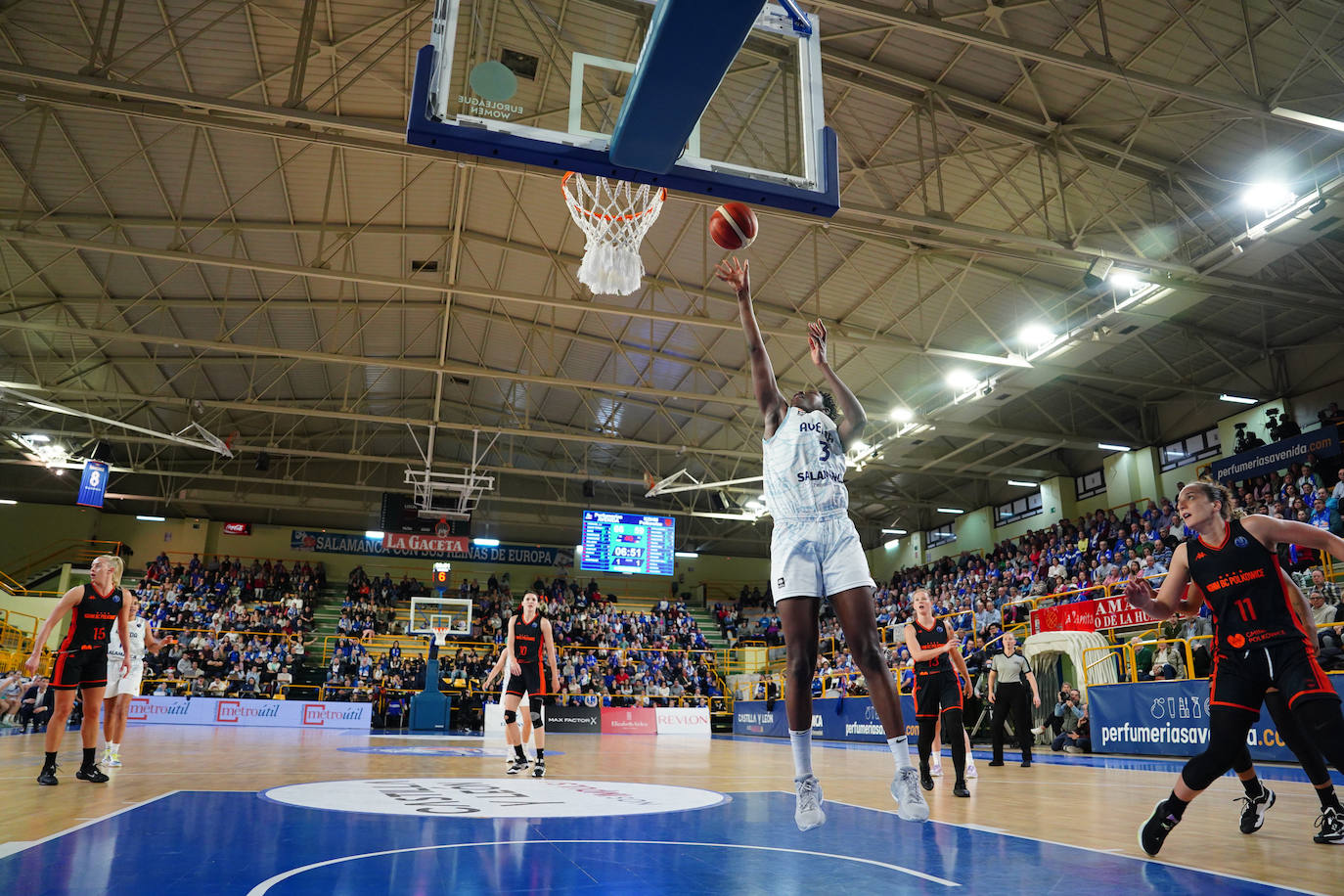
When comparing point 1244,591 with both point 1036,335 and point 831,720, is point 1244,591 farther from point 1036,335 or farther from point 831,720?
point 831,720

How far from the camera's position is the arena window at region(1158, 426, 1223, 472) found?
25.7m

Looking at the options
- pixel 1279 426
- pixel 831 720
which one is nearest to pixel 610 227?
pixel 831 720

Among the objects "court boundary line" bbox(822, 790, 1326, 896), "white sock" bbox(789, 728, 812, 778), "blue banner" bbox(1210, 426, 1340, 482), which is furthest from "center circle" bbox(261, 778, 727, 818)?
"blue banner" bbox(1210, 426, 1340, 482)

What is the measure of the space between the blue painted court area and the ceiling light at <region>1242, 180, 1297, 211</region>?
12.8 metres

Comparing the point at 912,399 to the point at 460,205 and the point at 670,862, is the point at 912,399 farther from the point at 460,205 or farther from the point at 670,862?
the point at 670,862

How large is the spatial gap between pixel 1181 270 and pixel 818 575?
14652 millimetres

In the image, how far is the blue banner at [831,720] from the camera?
2011cm

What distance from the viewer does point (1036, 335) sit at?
18.8 meters

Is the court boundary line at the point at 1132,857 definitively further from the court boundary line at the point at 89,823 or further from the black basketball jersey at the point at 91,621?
the black basketball jersey at the point at 91,621

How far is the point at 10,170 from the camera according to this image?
58.4ft

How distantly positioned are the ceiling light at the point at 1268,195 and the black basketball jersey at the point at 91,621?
16.4m

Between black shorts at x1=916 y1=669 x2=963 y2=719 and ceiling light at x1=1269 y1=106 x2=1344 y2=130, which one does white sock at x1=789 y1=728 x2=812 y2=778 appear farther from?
ceiling light at x1=1269 y1=106 x2=1344 y2=130

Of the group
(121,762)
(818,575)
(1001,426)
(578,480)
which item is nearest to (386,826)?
(818,575)

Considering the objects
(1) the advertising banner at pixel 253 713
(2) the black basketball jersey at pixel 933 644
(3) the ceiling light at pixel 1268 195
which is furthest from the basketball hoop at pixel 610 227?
(1) the advertising banner at pixel 253 713
